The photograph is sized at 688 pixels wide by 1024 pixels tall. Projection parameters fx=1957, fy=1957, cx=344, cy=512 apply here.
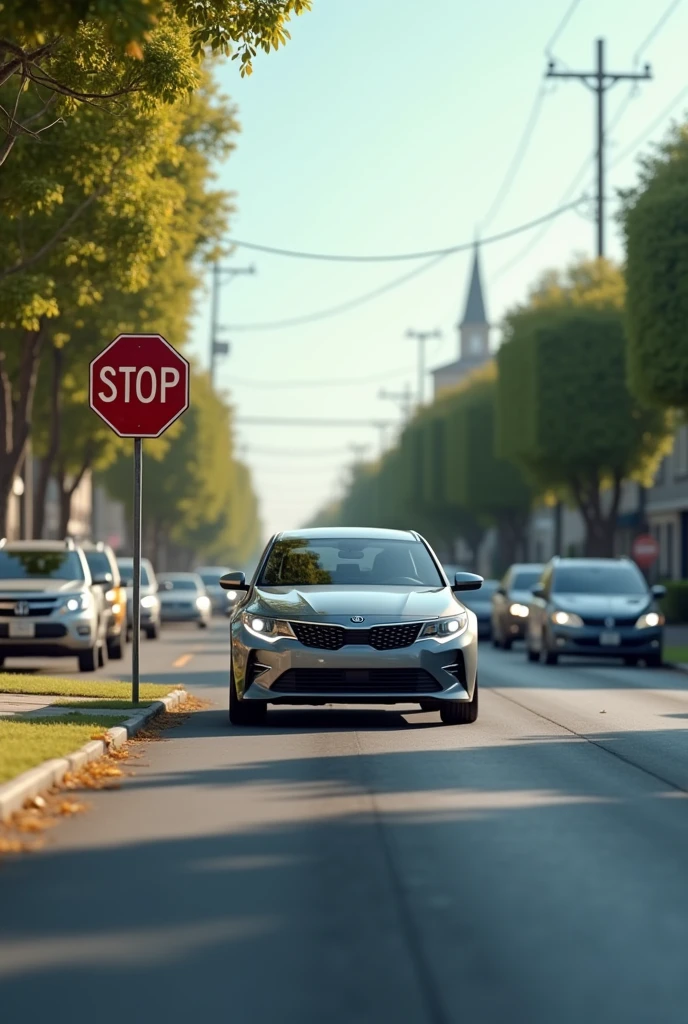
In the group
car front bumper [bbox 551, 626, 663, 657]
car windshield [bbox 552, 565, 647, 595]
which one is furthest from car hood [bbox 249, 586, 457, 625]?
car windshield [bbox 552, 565, 647, 595]

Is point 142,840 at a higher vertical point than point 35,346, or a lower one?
lower

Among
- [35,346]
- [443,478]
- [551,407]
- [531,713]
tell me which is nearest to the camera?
[531,713]

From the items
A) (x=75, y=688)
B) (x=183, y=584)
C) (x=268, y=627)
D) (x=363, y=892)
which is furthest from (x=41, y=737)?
(x=183, y=584)

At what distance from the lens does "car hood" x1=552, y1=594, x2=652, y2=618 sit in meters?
29.5

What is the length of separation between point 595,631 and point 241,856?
2105 centimetres

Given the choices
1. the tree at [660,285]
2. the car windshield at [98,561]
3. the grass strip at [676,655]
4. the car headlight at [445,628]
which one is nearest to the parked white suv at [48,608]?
the car windshield at [98,561]

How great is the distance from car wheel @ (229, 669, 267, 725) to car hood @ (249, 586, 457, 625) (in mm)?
715

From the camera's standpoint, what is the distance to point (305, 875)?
325 inches

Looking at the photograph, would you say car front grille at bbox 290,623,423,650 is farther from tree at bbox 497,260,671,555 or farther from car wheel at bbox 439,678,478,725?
tree at bbox 497,260,671,555

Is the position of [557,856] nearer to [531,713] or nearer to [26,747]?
[26,747]

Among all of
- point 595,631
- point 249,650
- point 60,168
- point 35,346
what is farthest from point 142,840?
point 35,346

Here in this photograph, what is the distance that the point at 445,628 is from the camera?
1552 cm

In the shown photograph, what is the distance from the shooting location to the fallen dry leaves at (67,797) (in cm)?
925

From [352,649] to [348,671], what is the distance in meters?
0.18
